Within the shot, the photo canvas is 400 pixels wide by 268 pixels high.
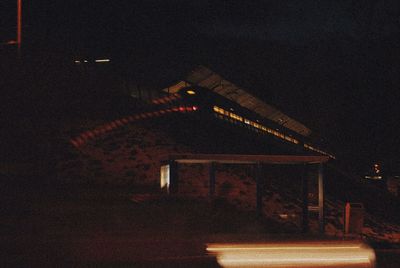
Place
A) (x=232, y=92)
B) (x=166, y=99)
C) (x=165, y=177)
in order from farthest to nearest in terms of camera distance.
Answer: (x=232, y=92) → (x=166, y=99) → (x=165, y=177)

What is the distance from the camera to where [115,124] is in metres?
29.7

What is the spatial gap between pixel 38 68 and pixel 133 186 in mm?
14382

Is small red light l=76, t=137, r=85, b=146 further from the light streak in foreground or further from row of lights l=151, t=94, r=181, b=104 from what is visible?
the light streak in foreground

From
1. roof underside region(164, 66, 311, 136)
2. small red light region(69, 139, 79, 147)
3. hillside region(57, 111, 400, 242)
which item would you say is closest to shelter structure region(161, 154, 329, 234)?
hillside region(57, 111, 400, 242)

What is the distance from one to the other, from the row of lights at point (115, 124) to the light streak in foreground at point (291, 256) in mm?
15010

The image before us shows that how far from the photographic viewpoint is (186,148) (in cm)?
2819

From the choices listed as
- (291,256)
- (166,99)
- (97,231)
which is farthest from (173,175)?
(166,99)

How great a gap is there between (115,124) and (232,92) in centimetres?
2877

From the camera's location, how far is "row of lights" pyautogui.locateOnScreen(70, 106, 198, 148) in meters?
26.4

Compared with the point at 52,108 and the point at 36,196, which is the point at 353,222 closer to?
the point at 36,196

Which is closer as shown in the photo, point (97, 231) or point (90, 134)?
point (97, 231)

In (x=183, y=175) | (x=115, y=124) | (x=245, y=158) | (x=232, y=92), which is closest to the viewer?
(x=245, y=158)

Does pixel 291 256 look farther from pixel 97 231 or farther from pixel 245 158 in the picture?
pixel 245 158

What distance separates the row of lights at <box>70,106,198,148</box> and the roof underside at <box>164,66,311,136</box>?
7702mm
